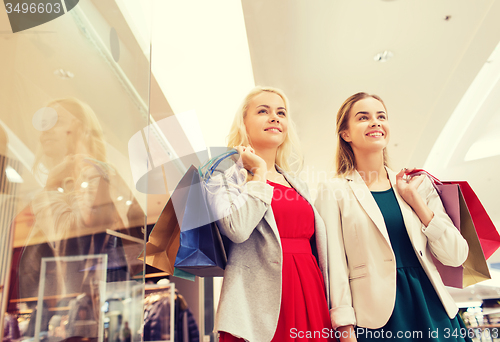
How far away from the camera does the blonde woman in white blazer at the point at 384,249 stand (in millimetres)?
1201

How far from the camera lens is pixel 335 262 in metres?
1.33

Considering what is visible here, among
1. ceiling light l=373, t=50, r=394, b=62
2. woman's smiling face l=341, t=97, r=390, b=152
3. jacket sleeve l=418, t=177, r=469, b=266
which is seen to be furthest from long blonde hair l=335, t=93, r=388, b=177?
ceiling light l=373, t=50, r=394, b=62

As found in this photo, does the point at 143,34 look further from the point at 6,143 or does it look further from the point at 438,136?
the point at 438,136

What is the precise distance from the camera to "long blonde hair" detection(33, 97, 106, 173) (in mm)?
642

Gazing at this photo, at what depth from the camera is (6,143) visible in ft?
1.69

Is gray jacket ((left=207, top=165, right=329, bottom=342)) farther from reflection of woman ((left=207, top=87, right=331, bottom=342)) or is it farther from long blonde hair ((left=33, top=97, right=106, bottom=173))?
long blonde hair ((left=33, top=97, right=106, bottom=173))

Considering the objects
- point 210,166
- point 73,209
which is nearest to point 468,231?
point 210,166

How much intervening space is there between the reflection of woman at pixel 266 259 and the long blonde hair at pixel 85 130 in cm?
53

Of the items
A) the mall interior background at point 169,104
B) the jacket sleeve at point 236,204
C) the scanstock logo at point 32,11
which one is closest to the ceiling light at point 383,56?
the mall interior background at point 169,104

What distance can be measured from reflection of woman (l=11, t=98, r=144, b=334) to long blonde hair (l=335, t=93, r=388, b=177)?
114cm

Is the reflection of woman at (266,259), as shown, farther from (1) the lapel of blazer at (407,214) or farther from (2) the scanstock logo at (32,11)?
(2) the scanstock logo at (32,11)

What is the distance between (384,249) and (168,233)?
769mm

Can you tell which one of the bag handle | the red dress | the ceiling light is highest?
the ceiling light

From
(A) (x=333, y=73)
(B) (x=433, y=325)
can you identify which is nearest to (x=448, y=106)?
(A) (x=333, y=73)
